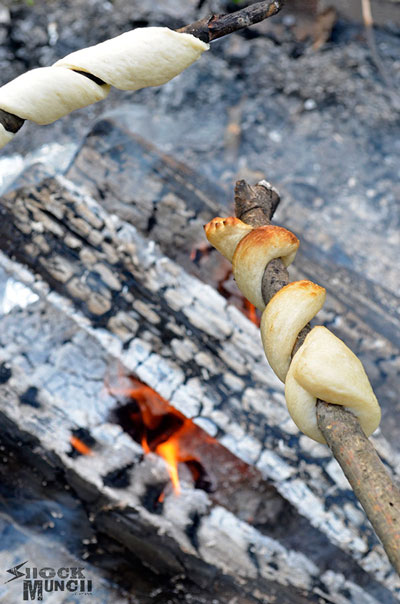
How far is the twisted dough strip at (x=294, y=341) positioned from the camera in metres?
0.69

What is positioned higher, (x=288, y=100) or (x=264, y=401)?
(x=288, y=100)

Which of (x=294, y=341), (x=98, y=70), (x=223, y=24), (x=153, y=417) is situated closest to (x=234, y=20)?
(x=223, y=24)

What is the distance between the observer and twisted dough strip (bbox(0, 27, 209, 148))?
0.88 metres

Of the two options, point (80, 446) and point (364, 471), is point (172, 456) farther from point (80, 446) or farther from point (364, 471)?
point (364, 471)

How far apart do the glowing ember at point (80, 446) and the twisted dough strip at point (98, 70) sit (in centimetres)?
77

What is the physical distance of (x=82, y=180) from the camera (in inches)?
62.6

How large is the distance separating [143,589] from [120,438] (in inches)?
15.3

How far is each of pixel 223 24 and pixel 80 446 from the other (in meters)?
1.05

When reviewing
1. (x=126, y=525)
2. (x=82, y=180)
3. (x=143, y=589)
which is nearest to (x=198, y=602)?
(x=143, y=589)

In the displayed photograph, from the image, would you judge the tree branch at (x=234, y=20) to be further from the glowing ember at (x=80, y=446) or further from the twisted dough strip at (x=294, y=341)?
the glowing ember at (x=80, y=446)

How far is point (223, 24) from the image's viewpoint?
0.85m

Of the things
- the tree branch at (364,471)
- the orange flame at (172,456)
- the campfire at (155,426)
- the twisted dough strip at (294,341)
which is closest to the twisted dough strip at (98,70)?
the twisted dough strip at (294,341)

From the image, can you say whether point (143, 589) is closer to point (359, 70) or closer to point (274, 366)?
point (274, 366)

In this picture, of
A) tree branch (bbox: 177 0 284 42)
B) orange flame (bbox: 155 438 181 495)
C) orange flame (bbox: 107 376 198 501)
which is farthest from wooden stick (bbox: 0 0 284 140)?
orange flame (bbox: 155 438 181 495)
